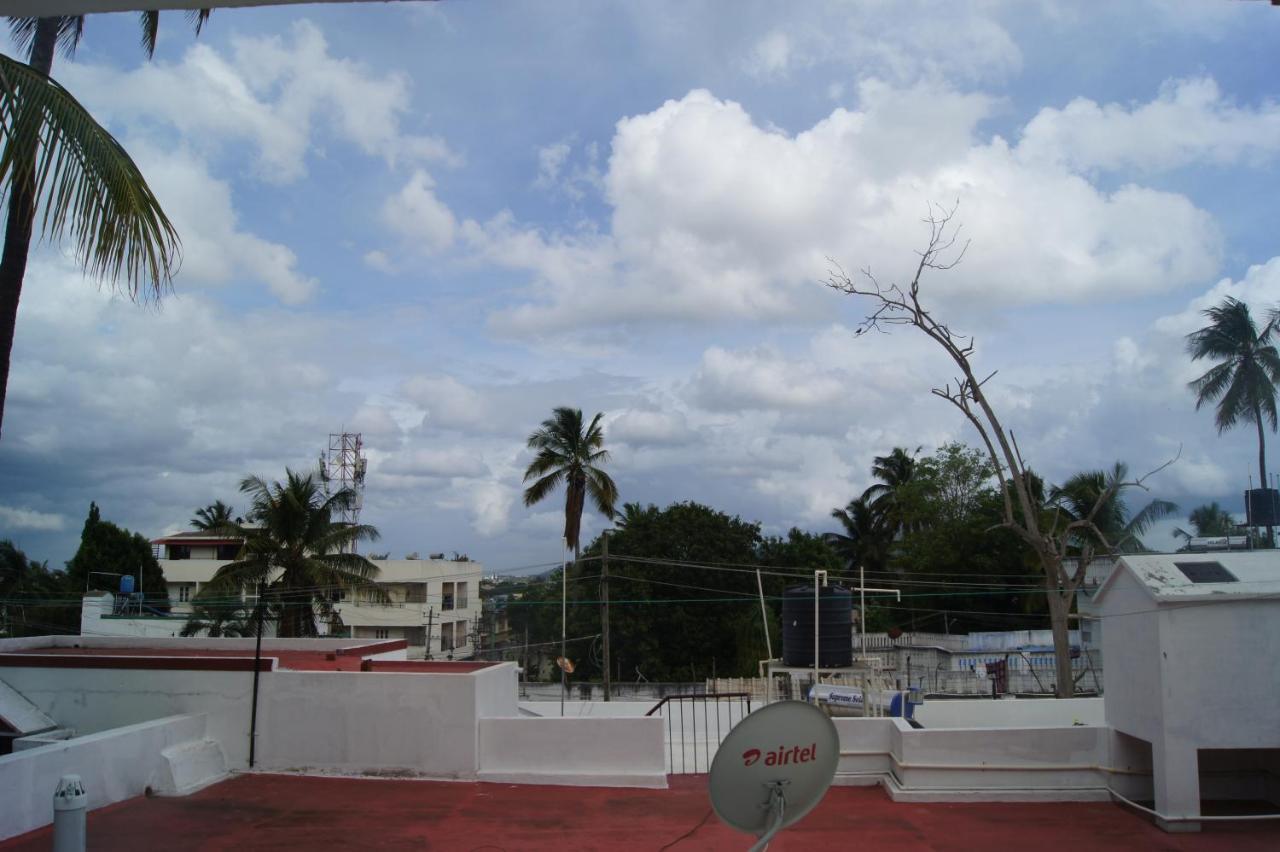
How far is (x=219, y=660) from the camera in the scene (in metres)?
11.7

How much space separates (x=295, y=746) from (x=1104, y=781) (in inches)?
361

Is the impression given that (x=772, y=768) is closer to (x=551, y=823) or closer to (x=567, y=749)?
(x=551, y=823)

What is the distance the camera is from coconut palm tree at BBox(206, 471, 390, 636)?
28266 mm

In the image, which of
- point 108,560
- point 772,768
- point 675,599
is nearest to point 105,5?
point 772,768

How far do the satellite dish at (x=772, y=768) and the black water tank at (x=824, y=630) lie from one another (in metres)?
9.82

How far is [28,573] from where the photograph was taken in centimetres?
4797

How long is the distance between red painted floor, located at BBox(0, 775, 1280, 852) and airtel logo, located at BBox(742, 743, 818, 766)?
13.4 ft

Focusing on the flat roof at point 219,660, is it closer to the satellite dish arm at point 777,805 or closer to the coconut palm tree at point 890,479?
the satellite dish arm at point 777,805

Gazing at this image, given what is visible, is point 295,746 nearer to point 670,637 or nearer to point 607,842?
point 607,842

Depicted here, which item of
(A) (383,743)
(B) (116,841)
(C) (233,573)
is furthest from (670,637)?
(B) (116,841)

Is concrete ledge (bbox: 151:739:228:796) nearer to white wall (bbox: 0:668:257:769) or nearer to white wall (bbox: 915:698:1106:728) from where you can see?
white wall (bbox: 0:668:257:769)

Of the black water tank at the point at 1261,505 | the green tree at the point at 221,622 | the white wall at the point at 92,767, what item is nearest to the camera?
the white wall at the point at 92,767

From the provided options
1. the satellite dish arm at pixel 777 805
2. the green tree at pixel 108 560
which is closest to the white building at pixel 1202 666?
the satellite dish arm at pixel 777 805

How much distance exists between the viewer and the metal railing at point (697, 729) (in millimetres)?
13008
